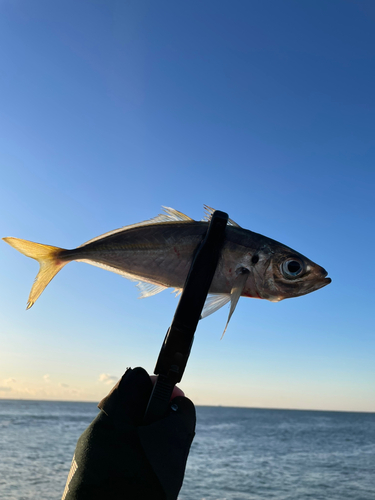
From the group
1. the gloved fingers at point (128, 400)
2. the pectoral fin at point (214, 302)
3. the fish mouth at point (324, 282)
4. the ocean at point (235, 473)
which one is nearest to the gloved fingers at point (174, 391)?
the gloved fingers at point (128, 400)

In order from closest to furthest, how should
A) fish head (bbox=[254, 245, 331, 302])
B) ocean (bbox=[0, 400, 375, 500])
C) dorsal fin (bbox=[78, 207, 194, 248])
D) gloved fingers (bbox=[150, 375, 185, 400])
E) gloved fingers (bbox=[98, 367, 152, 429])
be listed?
gloved fingers (bbox=[98, 367, 152, 429])
gloved fingers (bbox=[150, 375, 185, 400])
fish head (bbox=[254, 245, 331, 302])
dorsal fin (bbox=[78, 207, 194, 248])
ocean (bbox=[0, 400, 375, 500])

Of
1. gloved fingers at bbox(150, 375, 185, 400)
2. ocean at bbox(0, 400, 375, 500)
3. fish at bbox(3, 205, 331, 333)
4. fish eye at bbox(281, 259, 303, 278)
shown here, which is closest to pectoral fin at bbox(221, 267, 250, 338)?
fish at bbox(3, 205, 331, 333)

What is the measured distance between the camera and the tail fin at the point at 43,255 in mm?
2957

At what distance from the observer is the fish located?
260cm

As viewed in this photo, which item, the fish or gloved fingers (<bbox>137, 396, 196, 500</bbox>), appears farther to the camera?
the fish

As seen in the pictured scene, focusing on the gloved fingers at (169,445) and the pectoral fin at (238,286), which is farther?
the pectoral fin at (238,286)

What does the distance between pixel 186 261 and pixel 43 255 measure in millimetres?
1226

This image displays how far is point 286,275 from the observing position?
2.71m

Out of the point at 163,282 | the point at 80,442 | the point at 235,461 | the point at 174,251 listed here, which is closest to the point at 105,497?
the point at 80,442

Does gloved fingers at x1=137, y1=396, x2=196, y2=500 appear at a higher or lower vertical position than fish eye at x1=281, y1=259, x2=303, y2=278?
lower

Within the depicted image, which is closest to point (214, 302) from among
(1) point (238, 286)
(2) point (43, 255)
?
(1) point (238, 286)

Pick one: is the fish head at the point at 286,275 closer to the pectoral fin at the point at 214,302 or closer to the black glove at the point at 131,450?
the pectoral fin at the point at 214,302

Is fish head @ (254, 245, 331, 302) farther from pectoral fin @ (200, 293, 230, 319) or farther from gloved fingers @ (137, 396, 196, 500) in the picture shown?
gloved fingers @ (137, 396, 196, 500)

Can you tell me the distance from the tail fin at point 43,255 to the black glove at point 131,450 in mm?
1096
